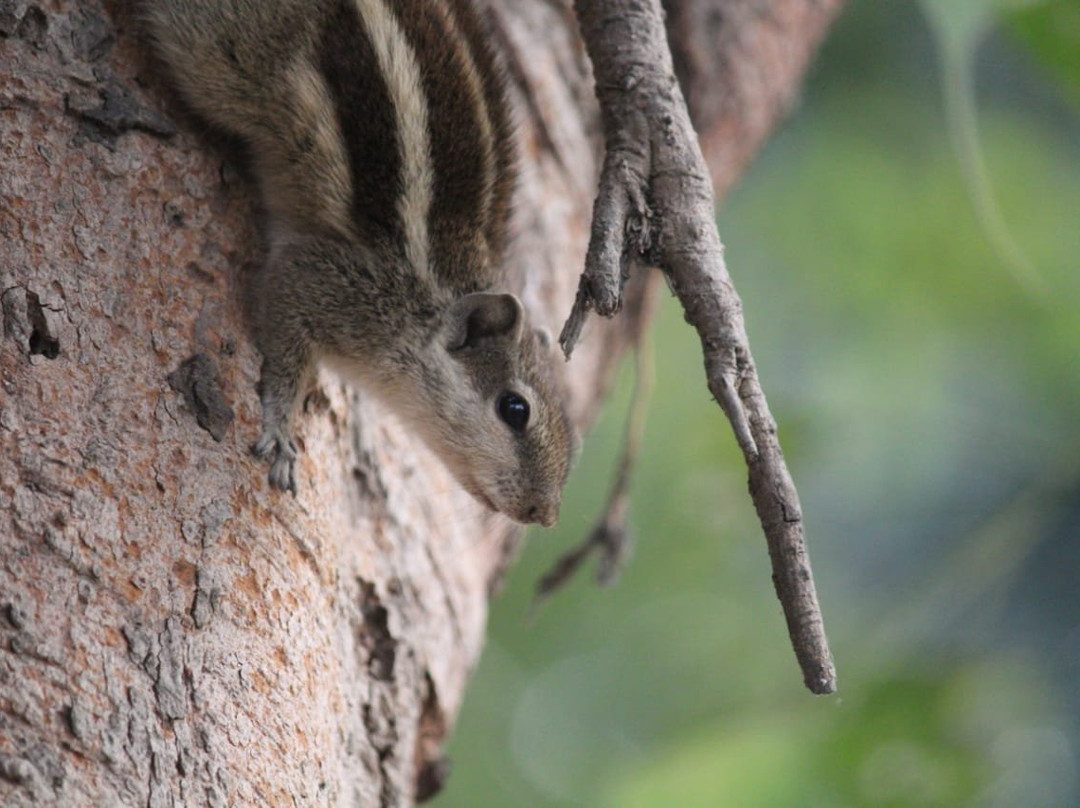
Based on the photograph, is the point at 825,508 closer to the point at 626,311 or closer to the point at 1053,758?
the point at 1053,758

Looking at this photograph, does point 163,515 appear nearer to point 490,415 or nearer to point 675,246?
point 675,246

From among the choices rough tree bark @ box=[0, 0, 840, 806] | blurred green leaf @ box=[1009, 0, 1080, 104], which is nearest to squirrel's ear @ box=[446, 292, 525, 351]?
rough tree bark @ box=[0, 0, 840, 806]

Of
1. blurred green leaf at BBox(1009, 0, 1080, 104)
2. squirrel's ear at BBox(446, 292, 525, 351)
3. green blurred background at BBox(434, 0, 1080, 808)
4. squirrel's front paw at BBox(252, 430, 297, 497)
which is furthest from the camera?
green blurred background at BBox(434, 0, 1080, 808)

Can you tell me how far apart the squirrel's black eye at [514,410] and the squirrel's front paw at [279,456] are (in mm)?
731

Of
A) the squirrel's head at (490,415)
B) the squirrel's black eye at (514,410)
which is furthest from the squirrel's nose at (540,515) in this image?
the squirrel's black eye at (514,410)

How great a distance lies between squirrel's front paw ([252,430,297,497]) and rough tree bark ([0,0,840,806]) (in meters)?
0.03

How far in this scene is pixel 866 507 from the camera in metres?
5.45

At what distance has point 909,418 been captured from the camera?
17.4 feet

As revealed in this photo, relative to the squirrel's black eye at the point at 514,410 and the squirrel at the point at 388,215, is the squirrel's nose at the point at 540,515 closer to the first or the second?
the squirrel at the point at 388,215

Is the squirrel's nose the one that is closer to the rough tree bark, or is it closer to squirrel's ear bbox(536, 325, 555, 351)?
the rough tree bark

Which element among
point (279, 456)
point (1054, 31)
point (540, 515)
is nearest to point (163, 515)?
point (279, 456)

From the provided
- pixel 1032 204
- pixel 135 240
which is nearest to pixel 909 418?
pixel 1032 204

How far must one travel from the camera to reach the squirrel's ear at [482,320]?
9.02 feet

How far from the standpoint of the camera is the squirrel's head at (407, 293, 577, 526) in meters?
2.83
